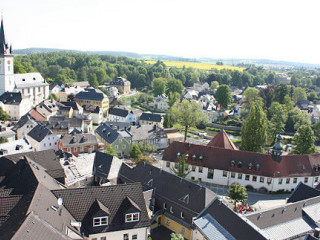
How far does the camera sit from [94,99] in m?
95.9

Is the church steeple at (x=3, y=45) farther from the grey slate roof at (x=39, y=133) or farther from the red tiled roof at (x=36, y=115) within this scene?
the grey slate roof at (x=39, y=133)

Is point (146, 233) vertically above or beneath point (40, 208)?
beneath

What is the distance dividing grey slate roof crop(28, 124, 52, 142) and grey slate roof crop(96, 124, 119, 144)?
934 centimetres

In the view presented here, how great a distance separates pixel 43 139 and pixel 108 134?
1107cm

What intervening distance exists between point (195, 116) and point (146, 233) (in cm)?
4690

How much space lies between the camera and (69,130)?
62.3 meters

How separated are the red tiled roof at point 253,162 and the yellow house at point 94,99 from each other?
54.8 meters

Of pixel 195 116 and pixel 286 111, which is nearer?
pixel 195 116

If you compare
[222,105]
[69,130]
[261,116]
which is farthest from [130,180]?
[222,105]

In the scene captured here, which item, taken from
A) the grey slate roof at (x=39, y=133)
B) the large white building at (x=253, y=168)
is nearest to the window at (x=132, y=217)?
the large white building at (x=253, y=168)

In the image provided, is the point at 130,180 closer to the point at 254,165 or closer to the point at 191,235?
the point at 191,235

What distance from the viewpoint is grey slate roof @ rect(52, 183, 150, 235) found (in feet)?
78.8

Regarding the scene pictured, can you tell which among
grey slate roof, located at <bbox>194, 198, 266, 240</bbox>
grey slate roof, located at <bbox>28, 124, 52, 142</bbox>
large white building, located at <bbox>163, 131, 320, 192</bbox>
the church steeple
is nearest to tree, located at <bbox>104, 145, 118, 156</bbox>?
grey slate roof, located at <bbox>28, 124, 52, 142</bbox>

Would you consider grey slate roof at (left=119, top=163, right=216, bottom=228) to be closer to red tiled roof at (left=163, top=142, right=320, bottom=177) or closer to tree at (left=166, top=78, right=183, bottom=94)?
red tiled roof at (left=163, top=142, right=320, bottom=177)
